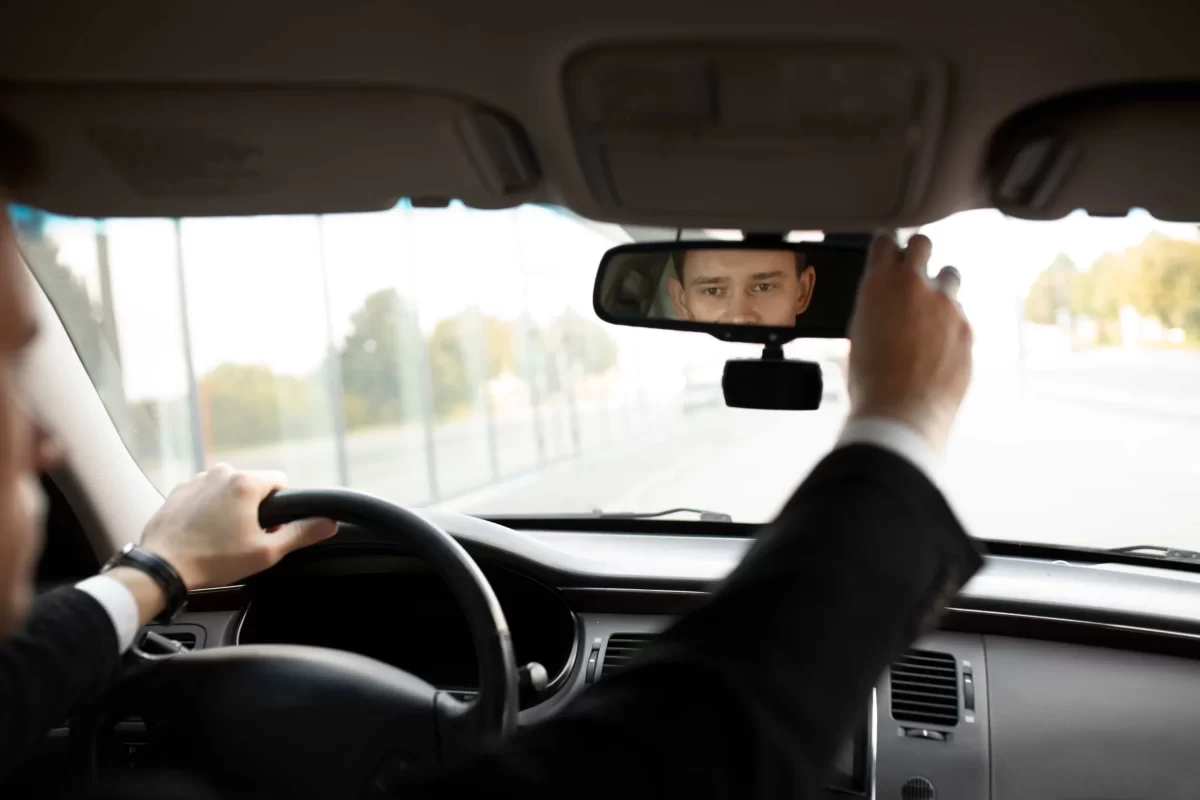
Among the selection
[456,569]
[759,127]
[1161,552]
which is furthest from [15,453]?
[1161,552]

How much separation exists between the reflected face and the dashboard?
2.00 meters

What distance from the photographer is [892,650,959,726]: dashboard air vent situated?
3018 mm

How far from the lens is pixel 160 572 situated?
6.31 feet

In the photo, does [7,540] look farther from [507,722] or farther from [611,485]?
[611,485]

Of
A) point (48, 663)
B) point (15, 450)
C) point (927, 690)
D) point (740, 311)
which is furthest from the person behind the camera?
point (927, 690)

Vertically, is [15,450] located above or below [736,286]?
below

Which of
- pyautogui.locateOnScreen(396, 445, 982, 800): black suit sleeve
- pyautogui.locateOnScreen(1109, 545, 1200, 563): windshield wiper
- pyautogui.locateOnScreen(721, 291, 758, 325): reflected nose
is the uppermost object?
pyautogui.locateOnScreen(721, 291, 758, 325): reflected nose

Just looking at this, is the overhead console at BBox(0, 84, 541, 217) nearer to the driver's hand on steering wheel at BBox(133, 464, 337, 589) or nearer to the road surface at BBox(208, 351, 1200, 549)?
the driver's hand on steering wheel at BBox(133, 464, 337, 589)

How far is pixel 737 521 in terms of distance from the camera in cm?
399

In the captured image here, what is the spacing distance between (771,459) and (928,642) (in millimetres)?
15057

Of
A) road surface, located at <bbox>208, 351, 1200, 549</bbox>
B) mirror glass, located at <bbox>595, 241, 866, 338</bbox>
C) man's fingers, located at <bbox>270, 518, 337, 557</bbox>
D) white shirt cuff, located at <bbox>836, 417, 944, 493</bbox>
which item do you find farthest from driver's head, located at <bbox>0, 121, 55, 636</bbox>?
road surface, located at <bbox>208, 351, 1200, 549</bbox>

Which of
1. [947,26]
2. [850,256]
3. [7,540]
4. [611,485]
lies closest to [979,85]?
[947,26]

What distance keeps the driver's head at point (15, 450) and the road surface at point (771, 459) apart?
7.27 m

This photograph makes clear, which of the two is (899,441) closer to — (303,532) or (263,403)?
(303,532)
